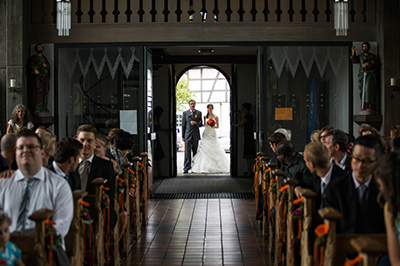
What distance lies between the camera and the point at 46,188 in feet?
11.7

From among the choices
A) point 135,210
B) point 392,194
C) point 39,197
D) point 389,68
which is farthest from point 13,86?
point 392,194

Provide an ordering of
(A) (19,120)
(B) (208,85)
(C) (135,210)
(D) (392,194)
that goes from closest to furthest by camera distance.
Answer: (D) (392,194) < (C) (135,210) < (A) (19,120) < (B) (208,85)

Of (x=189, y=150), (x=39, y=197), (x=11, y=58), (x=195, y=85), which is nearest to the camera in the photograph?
(x=39, y=197)

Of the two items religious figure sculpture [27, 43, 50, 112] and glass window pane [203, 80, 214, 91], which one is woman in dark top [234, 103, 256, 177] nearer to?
religious figure sculpture [27, 43, 50, 112]

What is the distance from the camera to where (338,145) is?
5.36m

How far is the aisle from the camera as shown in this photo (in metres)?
5.72

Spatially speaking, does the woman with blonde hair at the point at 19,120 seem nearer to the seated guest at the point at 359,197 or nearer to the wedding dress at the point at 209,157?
the wedding dress at the point at 209,157

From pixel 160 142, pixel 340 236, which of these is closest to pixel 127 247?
pixel 340 236

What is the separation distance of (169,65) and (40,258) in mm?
10320

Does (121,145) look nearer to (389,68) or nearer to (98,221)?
Result: (98,221)

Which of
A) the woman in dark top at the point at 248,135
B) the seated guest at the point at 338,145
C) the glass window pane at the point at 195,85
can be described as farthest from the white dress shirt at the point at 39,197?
the glass window pane at the point at 195,85

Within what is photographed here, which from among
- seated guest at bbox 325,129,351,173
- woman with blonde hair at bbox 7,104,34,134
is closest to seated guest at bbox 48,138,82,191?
seated guest at bbox 325,129,351,173

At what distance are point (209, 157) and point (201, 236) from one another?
289 inches

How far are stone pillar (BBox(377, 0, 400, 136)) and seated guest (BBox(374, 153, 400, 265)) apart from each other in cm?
685
